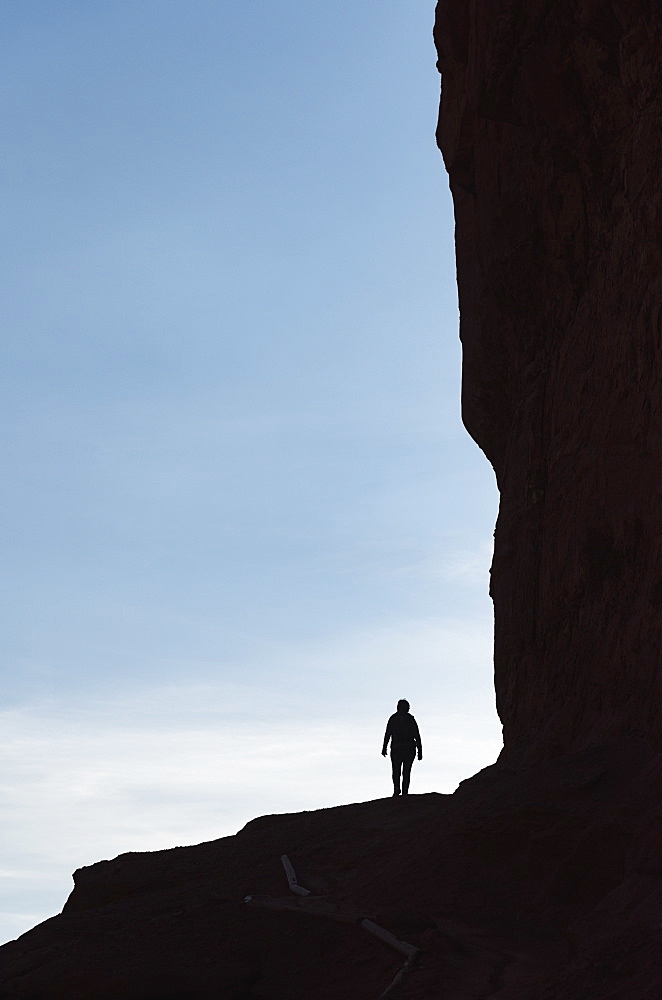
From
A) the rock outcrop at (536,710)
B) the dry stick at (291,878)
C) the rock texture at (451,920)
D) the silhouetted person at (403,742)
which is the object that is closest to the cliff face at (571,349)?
the rock outcrop at (536,710)

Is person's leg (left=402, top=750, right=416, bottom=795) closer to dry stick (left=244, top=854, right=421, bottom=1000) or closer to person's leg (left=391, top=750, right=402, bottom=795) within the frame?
person's leg (left=391, top=750, right=402, bottom=795)

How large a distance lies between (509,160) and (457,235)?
3.32 m

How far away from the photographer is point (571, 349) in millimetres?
11625

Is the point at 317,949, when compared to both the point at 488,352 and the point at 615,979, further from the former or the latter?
the point at 488,352

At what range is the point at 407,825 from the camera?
11625 millimetres

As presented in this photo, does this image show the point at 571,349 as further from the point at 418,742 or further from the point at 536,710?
the point at 418,742

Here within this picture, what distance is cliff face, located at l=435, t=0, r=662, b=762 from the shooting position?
9.60m

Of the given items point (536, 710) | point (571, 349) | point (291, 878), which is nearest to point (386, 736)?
point (536, 710)

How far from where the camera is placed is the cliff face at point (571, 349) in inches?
378

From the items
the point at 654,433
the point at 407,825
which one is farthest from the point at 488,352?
the point at 407,825

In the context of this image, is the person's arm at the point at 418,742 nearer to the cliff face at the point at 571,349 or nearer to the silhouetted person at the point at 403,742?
the silhouetted person at the point at 403,742

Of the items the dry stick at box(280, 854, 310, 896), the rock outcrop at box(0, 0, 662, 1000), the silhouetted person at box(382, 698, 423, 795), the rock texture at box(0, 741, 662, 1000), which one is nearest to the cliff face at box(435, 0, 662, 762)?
the rock outcrop at box(0, 0, 662, 1000)

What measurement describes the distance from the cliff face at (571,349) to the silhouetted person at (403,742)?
3578mm

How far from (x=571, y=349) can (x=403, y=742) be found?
754 cm
